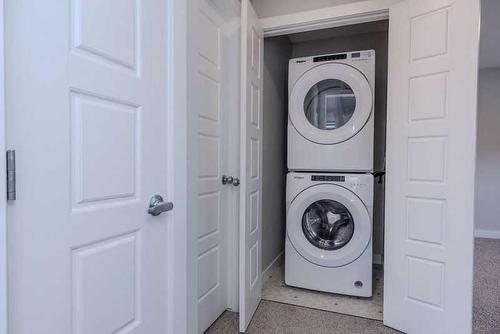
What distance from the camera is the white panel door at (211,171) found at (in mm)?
1720

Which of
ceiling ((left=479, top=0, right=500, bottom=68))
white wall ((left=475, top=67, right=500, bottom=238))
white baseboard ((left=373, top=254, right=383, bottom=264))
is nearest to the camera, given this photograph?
ceiling ((left=479, top=0, right=500, bottom=68))

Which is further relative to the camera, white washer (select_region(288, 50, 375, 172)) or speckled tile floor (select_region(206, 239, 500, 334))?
white washer (select_region(288, 50, 375, 172))

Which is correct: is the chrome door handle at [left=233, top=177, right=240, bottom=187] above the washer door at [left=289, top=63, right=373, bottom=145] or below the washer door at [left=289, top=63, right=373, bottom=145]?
below

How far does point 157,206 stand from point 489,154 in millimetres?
4591

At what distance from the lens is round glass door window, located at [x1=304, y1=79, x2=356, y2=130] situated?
235cm

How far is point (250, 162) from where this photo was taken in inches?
74.4

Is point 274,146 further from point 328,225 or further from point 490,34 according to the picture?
point 490,34

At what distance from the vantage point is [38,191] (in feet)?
2.29

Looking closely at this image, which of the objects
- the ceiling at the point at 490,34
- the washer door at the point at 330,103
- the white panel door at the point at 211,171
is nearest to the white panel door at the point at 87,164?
the white panel door at the point at 211,171

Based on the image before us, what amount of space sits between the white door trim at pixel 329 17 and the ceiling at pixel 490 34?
1267 mm

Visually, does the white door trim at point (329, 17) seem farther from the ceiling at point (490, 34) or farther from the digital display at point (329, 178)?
the ceiling at point (490, 34)

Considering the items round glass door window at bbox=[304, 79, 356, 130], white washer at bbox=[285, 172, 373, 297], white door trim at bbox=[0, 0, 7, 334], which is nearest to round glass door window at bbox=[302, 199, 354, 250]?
white washer at bbox=[285, 172, 373, 297]

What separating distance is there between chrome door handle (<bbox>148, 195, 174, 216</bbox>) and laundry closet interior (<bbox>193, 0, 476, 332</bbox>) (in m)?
0.27

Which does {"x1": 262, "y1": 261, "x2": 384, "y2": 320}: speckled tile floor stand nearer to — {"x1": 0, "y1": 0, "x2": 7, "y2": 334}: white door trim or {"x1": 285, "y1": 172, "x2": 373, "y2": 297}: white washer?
{"x1": 285, "y1": 172, "x2": 373, "y2": 297}: white washer
